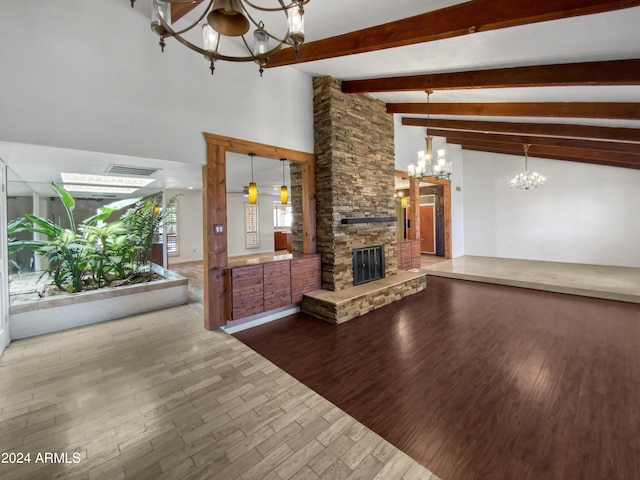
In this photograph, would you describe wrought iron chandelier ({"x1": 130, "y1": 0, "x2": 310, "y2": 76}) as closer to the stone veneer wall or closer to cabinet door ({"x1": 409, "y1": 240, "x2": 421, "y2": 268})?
the stone veneer wall

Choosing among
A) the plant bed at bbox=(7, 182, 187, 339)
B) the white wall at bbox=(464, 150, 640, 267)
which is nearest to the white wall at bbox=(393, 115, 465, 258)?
the white wall at bbox=(464, 150, 640, 267)

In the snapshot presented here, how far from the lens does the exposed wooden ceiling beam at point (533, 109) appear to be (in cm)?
374

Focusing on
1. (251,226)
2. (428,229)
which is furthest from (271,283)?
(428,229)

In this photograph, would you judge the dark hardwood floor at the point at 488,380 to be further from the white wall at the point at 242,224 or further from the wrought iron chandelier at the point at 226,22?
the white wall at the point at 242,224

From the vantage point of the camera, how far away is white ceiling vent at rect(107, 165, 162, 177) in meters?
3.62

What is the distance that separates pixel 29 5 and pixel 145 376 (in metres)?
3.69

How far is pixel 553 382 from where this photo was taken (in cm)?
256

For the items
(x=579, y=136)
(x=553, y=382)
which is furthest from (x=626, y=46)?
(x=553, y=382)

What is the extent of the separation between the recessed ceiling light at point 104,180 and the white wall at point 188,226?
424 centimetres

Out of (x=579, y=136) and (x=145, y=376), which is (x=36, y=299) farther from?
(x=579, y=136)

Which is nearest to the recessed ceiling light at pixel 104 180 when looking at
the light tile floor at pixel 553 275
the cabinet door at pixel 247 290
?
the cabinet door at pixel 247 290

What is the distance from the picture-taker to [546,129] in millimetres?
5203

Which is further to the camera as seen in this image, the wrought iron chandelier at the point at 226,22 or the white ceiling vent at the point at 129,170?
the white ceiling vent at the point at 129,170

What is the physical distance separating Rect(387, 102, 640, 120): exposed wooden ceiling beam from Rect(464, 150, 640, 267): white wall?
464 cm
